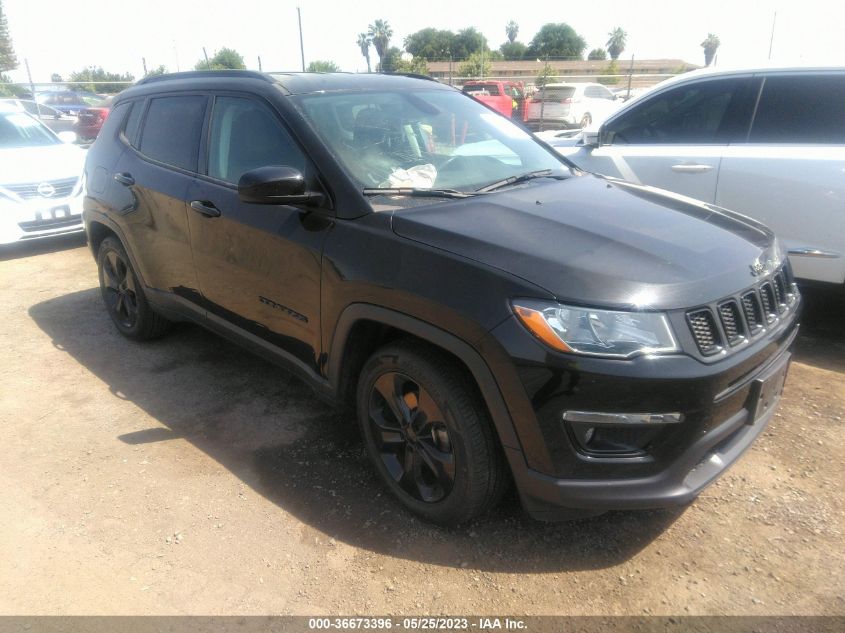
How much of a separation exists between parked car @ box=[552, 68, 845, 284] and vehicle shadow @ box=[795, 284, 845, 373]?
1.50ft

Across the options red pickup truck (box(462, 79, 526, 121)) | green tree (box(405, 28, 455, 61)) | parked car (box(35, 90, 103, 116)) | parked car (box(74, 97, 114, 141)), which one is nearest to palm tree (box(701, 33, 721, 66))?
green tree (box(405, 28, 455, 61))

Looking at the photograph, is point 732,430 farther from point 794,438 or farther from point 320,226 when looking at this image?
point 320,226

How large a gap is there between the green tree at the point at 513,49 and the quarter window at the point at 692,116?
279 ft

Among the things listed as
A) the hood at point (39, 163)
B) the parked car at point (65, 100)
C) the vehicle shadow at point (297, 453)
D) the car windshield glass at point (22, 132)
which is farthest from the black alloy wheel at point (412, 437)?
the parked car at point (65, 100)

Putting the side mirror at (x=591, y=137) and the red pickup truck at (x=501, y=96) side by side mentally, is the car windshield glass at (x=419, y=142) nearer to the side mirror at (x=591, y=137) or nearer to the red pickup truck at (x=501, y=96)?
the side mirror at (x=591, y=137)

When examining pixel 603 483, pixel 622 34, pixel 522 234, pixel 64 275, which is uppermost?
pixel 622 34

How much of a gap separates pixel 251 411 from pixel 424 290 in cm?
181

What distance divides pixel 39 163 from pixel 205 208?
17.9 ft

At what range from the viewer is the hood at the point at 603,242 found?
2.09 metres

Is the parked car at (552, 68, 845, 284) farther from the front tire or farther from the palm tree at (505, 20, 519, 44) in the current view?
the palm tree at (505, 20, 519, 44)

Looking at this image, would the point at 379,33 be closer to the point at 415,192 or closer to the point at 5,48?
the point at 5,48

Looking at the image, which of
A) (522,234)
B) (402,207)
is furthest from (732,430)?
(402,207)

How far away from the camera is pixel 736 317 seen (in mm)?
2232

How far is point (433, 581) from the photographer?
7.80 feet
